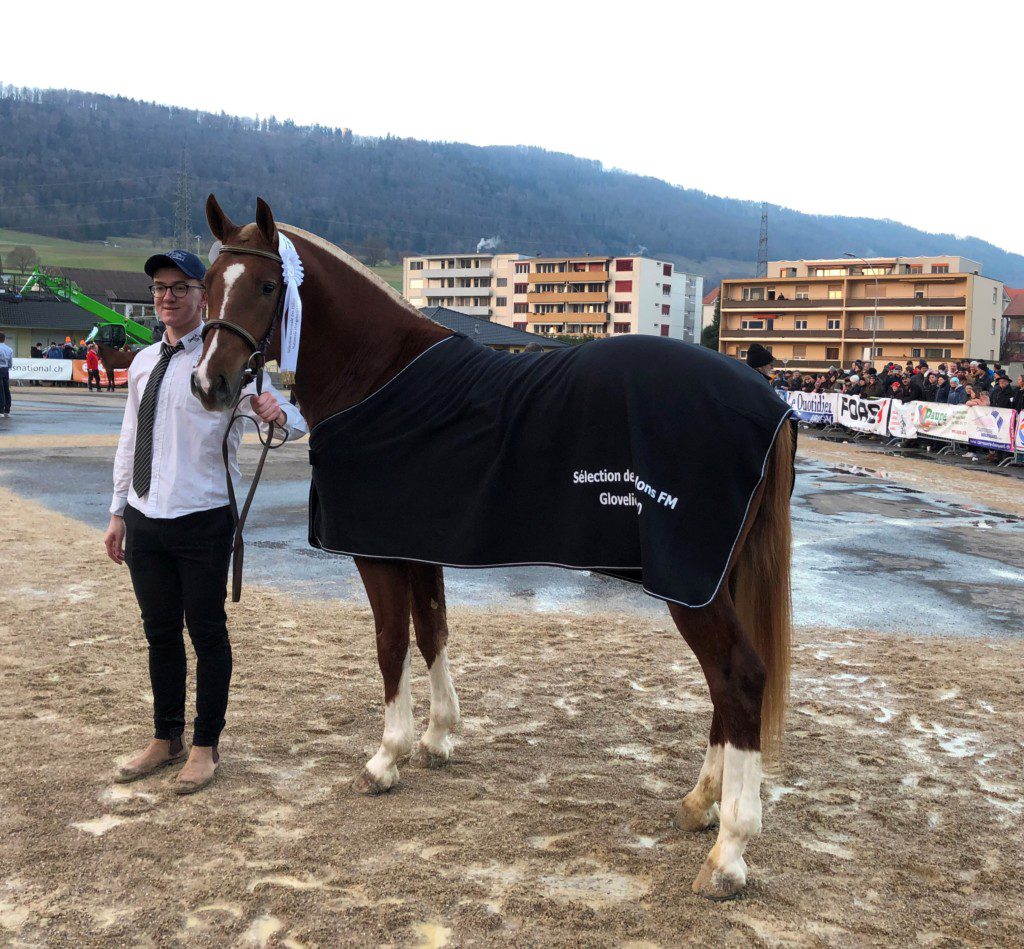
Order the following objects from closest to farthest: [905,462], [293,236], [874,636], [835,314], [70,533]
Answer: [293,236] → [874,636] → [70,533] → [905,462] → [835,314]

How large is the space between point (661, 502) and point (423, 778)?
159cm

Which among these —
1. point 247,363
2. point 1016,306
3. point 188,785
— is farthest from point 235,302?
point 1016,306

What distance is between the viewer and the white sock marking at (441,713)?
3.88 m

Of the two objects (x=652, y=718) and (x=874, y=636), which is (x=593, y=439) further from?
(x=874, y=636)

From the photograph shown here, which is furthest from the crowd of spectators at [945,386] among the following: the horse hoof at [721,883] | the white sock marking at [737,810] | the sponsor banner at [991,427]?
the horse hoof at [721,883]

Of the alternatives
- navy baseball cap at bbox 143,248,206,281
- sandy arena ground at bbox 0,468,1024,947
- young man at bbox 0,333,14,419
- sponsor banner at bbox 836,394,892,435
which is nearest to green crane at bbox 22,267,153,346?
young man at bbox 0,333,14,419

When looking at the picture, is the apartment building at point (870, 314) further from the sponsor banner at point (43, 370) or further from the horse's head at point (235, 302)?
the horse's head at point (235, 302)

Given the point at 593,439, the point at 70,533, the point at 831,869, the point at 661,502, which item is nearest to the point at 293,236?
the point at 593,439

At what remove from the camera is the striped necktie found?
364 centimetres

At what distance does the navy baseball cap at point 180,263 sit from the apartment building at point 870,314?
249ft

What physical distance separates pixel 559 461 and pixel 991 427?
55.7 feet

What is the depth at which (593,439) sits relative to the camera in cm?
318

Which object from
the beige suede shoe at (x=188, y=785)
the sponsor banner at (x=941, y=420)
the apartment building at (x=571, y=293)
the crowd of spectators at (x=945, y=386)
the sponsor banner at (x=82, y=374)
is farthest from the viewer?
the apartment building at (x=571, y=293)

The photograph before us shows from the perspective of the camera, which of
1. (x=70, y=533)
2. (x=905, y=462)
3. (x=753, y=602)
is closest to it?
(x=753, y=602)
